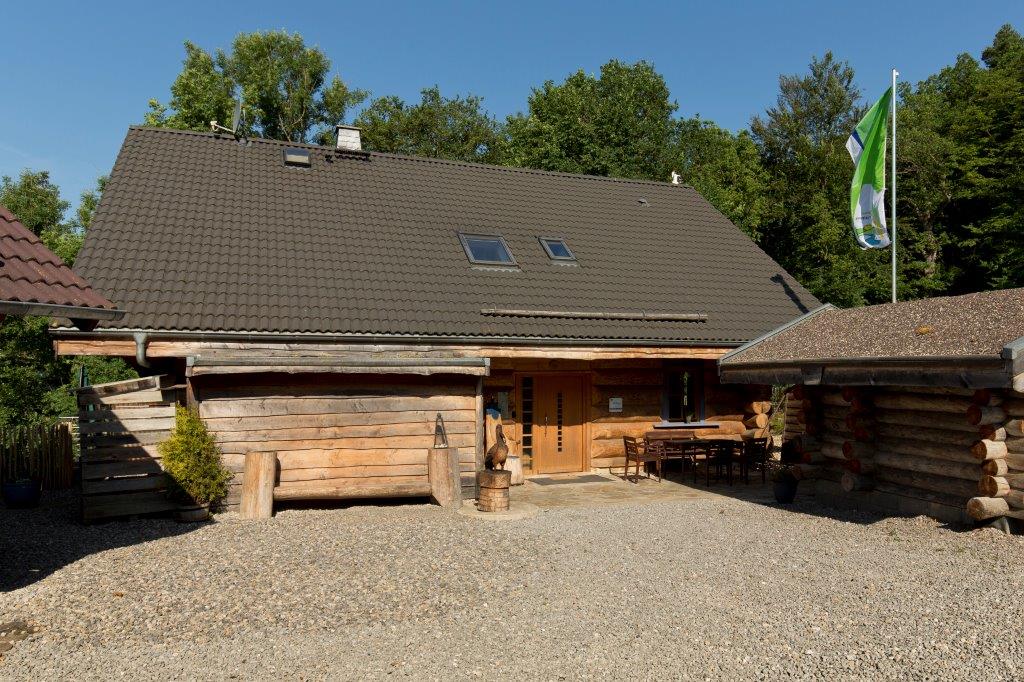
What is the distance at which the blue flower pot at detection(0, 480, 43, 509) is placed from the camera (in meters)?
10.7

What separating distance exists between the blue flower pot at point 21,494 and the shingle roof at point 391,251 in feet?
8.51

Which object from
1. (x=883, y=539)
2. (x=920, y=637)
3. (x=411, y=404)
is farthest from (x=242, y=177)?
(x=920, y=637)

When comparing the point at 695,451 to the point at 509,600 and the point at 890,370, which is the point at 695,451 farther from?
the point at 509,600

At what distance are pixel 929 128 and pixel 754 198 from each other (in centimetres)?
760

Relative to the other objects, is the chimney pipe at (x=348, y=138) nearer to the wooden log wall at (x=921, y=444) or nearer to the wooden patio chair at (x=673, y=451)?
the wooden patio chair at (x=673, y=451)

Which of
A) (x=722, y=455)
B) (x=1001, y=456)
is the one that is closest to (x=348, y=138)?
(x=722, y=455)

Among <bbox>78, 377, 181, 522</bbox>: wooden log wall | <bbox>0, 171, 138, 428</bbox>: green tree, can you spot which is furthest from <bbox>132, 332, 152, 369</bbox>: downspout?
<bbox>0, 171, 138, 428</bbox>: green tree

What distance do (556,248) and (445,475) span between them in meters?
6.21

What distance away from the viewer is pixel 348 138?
676 inches

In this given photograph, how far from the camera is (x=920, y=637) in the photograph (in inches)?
216

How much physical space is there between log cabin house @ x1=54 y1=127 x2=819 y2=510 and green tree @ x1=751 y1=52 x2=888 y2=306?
12818 mm

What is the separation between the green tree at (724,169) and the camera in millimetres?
31172

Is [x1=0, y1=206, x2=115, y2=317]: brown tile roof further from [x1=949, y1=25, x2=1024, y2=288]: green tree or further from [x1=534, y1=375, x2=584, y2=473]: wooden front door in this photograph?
[x1=949, y1=25, x2=1024, y2=288]: green tree

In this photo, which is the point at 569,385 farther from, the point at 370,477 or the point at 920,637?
the point at 920,637
